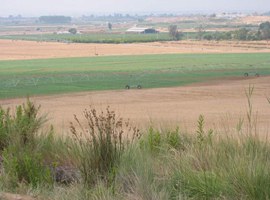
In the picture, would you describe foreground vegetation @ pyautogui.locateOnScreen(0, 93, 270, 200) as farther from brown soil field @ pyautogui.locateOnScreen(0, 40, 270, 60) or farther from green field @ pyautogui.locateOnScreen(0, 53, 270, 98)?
brown soil field @ pyautogui.locateOnScreen(0, 40, 270, 60)

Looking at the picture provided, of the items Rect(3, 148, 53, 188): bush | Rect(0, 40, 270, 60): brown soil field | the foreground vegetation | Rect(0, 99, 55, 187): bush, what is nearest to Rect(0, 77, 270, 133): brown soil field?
Rect(0, 99, 55, 187): bush

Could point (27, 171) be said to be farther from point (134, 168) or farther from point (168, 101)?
point (168, 101)

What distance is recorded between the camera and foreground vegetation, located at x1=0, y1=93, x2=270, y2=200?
6270mm

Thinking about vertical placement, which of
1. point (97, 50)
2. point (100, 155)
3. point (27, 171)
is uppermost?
point (100, 155)

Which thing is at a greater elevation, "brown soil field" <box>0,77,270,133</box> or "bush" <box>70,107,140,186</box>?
"bush" <box>70,107,140,186</box>

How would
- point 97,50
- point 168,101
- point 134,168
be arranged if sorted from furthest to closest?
point 97,50 < point 168,101 < point 134,168

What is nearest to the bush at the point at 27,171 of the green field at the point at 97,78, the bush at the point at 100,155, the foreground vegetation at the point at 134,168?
the foreground vegetation at the point at 134,168

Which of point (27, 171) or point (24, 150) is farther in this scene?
point (24, 150)

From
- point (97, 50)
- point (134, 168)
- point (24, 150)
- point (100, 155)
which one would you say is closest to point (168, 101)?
point (24, 150)

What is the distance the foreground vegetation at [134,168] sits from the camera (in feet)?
20.6

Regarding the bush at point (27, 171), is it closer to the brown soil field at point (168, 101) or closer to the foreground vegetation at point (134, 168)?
the foreground vegetation at point (134, 168)

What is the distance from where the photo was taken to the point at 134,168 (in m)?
7.08

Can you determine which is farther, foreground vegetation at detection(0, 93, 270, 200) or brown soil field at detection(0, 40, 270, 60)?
brown soil field at detection(0, 40, 270, 60)

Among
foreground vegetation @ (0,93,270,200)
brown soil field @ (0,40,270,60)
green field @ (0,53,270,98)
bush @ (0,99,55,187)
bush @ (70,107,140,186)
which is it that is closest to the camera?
foreground vegetation @ (0,93,270,200)
